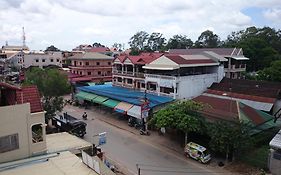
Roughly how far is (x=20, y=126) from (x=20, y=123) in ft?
0.52

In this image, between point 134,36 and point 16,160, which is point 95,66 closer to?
point 16,160

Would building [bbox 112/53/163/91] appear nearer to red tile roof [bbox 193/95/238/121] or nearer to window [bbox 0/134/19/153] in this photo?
red tile roof [bbox 193/95/238/121]

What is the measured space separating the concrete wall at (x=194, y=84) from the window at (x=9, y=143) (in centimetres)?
1765

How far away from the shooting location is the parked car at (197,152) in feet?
60.8

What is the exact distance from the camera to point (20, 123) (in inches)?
526

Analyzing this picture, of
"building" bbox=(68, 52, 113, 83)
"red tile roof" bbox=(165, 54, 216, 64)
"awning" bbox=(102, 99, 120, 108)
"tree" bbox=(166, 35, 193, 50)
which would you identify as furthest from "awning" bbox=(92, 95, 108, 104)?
"tree" bbox=(166, 35, 193, 50)

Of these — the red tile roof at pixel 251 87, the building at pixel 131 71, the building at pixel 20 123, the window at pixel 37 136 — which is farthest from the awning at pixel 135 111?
the building at pixel 20 123

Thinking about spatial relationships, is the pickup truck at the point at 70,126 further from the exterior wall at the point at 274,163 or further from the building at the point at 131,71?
the exterior wall at the point at 274,163

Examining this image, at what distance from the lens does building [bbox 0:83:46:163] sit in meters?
12.9

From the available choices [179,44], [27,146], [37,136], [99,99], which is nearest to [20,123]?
[27,146]

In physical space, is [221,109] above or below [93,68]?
below

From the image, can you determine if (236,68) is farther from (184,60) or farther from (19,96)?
(19,96)

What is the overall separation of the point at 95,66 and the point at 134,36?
51.1 m

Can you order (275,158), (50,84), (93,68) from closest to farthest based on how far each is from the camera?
(275,158) → (50,84) → (93,68)
